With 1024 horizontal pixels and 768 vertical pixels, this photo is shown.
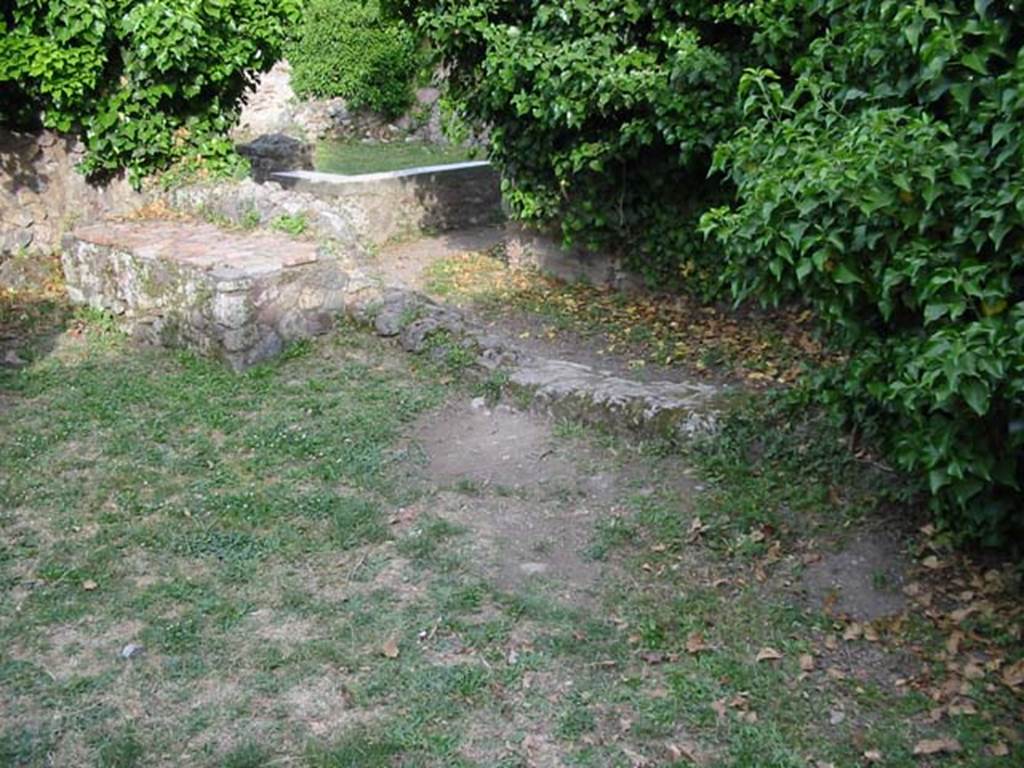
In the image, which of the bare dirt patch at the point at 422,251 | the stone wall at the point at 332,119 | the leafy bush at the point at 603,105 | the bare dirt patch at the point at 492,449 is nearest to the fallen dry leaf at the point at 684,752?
the bare dirt patch at the point at 492,449

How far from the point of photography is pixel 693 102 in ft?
20.9

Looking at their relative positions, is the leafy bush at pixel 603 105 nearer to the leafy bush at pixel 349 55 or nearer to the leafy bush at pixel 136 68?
the leafy bush at pixel 136 68

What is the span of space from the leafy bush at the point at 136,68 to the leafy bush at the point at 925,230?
5333 mm

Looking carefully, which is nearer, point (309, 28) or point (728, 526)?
point (728, 526)

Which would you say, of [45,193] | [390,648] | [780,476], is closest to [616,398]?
[780,476]

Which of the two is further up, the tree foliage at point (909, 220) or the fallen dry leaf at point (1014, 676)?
the tree foliage at point (909, 220)

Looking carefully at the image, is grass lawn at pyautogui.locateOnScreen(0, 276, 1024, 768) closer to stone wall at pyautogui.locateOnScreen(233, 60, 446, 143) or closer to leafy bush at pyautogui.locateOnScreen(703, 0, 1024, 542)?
leafy bush at pyautogui.locateOnScreen(703, 0, 1024, 542)

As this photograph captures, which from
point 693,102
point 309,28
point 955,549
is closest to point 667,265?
point 693,102

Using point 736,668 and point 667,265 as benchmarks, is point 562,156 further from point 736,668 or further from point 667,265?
point 736,668

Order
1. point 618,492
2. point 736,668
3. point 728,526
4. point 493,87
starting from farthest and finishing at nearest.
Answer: point 493,87 → point 618,492 → point 728,526 → point 736,668

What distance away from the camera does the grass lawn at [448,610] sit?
3574 millimetres

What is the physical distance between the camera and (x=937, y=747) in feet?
11.2

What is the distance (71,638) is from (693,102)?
4278 mm

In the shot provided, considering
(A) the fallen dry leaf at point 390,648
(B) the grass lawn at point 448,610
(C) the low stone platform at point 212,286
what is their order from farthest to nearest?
(C) the low stone platform at point 212,286 < (A) the fallen dry leaf at point 390,648 < (B) the grass lawn at point 448,610
